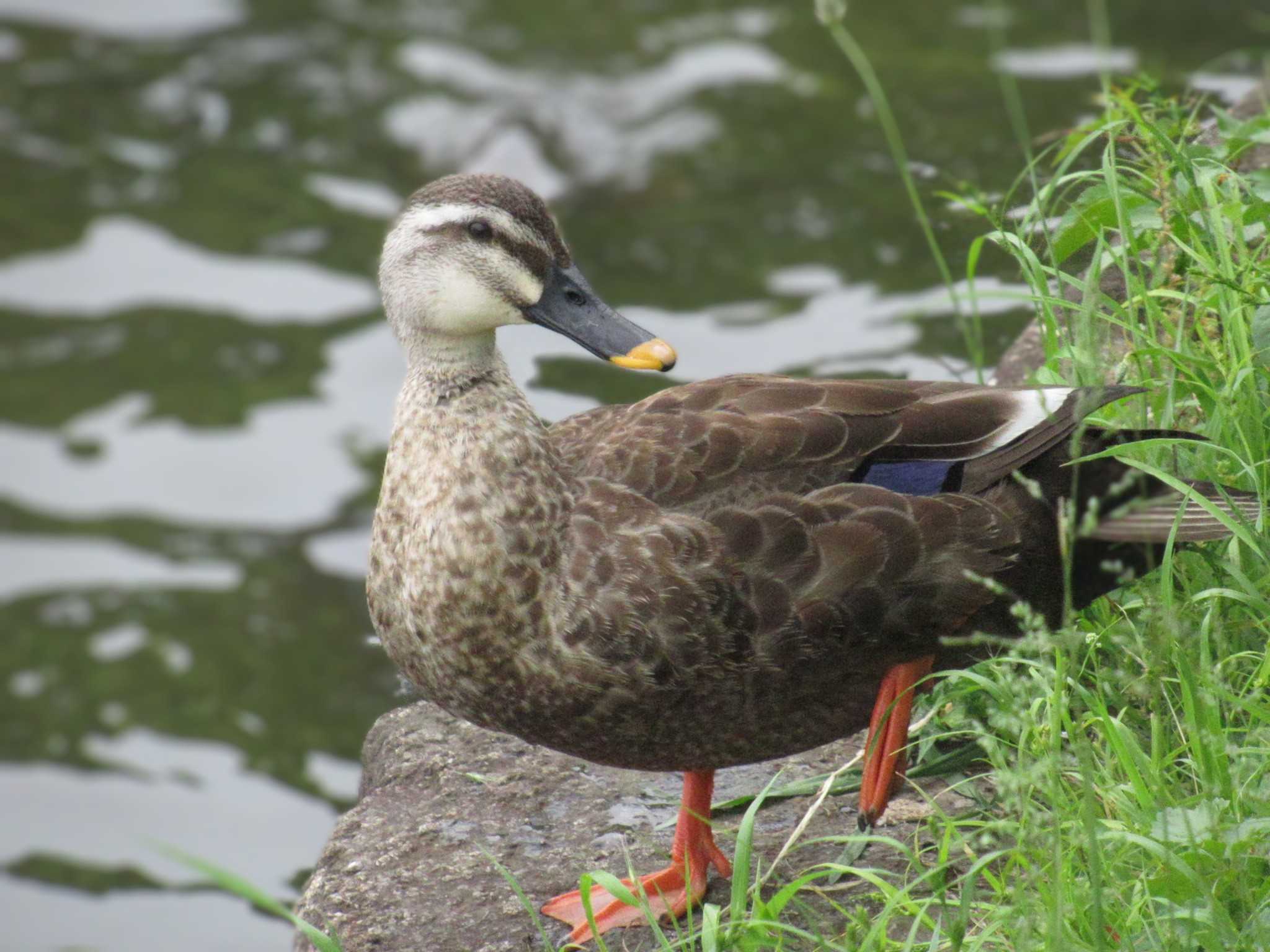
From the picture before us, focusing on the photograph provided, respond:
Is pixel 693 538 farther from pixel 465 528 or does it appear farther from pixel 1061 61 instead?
pixel 1061 61

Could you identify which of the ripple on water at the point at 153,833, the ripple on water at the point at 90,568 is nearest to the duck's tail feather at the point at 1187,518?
the ripple on water at the point at 153,833

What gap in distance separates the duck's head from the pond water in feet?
4.94

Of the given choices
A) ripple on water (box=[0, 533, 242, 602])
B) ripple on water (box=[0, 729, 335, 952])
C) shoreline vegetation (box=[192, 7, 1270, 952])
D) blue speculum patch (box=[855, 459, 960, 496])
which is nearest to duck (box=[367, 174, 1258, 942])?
blue speculum patch (box=[855, 459, 960, 496])

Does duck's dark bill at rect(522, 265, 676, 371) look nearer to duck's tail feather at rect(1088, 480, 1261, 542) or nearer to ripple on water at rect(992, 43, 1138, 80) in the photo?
duck's tail feather at rect(1088, 480, 1261, 542)

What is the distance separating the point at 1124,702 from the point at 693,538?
783mm

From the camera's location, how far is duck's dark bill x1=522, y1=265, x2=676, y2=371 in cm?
336

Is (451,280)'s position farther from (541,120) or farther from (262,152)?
(262,152)

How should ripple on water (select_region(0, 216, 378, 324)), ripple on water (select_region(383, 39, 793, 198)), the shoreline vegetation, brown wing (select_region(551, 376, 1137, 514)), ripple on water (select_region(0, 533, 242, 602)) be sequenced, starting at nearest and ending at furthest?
the shoreline vegetation, brown wing (select_region(551, 376, 1137, 514)), ripple on water (select_region(0, 533, 242, 602)), ripple on water (select_region(0, 216, 378, 324)), ripple on water (select_region(383, 39, 793, 198))

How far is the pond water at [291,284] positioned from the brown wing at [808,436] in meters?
1.62

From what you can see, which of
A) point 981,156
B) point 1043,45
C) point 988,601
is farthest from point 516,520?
point 1043,45

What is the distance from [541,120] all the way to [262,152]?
1500mm

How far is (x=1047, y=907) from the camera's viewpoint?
95.3 inches

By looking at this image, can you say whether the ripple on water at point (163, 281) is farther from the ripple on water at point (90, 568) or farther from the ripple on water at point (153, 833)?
the ripple on water at point (153, 833)

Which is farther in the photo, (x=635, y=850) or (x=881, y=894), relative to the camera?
(x=635, y=850)
